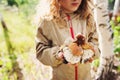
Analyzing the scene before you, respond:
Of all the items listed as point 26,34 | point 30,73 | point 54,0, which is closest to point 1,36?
point 26,34

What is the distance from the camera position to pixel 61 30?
170 cm

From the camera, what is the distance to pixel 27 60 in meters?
4.49

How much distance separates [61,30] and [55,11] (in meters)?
0.11

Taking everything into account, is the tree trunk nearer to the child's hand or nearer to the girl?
the girl

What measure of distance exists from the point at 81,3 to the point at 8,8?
4.52 m

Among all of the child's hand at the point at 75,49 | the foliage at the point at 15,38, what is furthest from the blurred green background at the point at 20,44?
the child's hand at the point at 75,49

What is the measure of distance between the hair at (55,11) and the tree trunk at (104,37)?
133 cm

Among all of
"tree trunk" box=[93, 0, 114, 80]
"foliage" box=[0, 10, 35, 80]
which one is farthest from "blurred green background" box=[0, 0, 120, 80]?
"tree trunk" box=[93, 0, 114, 80]

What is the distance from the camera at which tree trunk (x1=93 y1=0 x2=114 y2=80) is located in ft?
10.2

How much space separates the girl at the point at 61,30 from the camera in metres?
1.69

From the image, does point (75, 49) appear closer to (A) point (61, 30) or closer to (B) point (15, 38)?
(A) point (61, 30)

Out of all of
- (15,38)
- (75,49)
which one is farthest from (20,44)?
(75,49)

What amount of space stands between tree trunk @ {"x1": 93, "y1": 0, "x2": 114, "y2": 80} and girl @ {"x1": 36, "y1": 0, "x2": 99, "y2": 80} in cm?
135

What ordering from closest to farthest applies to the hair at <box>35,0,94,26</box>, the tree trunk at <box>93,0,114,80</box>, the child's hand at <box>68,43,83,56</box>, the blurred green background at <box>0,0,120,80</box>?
the child's hand at <box>68,43,83,56</box> → the hair at <box>35,0,94,26</box> → the tree trunk at <box>93,0,114,80</box> → the blurred green background at <box>0,0,120,80</box>
